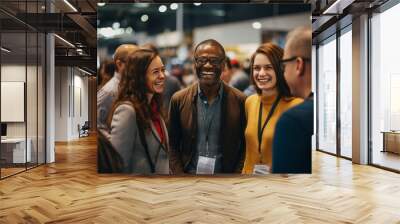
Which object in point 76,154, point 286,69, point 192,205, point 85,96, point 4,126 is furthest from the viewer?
point 85,96

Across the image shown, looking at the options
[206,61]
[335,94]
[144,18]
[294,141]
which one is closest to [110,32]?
[144,18]

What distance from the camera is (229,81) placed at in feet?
20.2

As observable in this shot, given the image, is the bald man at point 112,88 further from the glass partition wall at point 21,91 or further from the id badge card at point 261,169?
the id badge card at point 261,169

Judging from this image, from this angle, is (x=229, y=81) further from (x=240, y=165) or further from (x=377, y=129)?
(x=377, y=129)

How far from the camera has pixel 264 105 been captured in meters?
6.09

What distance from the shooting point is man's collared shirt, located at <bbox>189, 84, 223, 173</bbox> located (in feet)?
20.2

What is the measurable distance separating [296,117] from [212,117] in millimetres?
1247

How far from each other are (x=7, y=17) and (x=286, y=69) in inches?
176

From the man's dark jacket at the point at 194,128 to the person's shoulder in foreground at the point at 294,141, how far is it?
0.53 metres

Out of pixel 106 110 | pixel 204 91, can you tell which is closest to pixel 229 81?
pixel 204 91

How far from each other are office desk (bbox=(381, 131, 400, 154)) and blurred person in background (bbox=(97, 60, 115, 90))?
4944mm

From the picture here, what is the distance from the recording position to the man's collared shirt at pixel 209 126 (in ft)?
20.2

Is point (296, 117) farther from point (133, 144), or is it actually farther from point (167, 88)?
point (133, 144)

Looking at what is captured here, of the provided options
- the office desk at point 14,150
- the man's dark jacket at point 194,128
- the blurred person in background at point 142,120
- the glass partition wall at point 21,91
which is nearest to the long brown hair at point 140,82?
the blurred person in background at point 142,120
